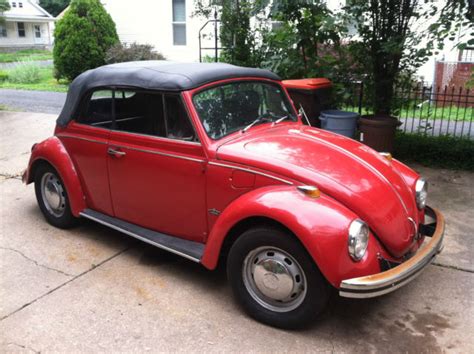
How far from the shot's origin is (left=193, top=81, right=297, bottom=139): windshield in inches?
146

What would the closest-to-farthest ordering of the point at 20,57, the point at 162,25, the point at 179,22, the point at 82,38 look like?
the point at 82,38 → the point at 179,22 → the point at 162,25 → the point at 20,57

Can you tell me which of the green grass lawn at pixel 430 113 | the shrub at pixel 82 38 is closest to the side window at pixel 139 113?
the green grass lawn at pixel 430 113

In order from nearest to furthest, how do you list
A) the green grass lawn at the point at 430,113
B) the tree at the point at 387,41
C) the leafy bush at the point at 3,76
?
the tree at the point at 387,41, the green grass lawn at the point at 430,113, the leafy bush at the point at 3,76

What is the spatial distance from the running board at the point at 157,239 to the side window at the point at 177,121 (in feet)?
2.84

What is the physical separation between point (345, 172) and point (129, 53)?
14145 millimetres

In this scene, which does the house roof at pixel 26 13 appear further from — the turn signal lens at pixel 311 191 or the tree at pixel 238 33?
the turn signal lens at pixel 311 191

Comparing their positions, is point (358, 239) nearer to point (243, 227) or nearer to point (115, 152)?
point (243, 227)

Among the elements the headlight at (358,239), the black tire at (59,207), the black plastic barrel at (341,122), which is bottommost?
the black tire at (59,207)

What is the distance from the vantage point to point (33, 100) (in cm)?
1383

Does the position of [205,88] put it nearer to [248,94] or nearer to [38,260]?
[248,94]

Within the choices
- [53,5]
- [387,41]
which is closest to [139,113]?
[387,41]

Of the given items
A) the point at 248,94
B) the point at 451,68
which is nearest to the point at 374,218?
the point at 248,94

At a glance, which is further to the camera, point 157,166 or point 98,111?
point 98,111

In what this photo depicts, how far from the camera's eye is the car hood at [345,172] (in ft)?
10.2
